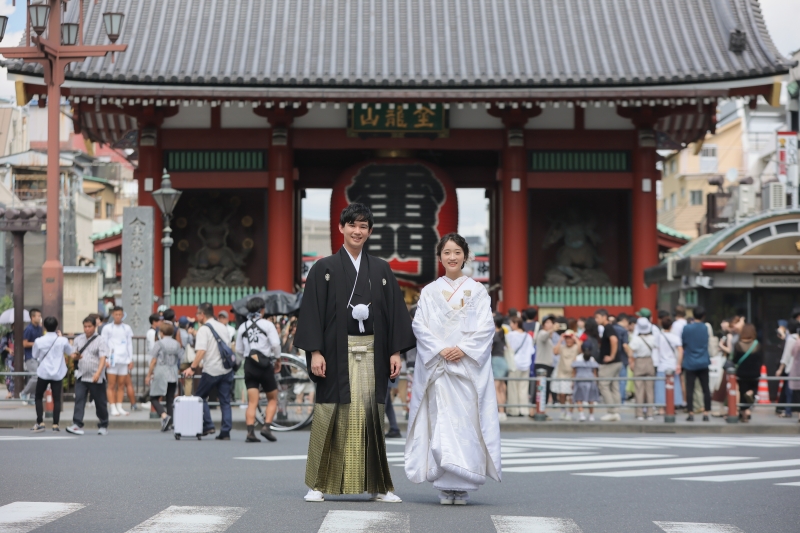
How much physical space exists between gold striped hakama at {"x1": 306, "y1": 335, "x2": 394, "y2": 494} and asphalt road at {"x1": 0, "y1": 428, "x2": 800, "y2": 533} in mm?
180

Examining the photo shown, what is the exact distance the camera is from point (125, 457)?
1123 centimetres

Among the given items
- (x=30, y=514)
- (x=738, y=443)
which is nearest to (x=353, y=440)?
(x=30, y=514)

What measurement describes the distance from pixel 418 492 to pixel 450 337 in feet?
4.83

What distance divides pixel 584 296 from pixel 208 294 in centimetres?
788

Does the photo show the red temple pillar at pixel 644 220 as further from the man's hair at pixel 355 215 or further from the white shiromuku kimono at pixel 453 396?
the man's hair at pixel 355 215

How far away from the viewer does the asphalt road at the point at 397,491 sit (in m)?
6.88

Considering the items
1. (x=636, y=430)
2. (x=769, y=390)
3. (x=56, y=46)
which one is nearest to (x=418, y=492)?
(x=636, y=430)

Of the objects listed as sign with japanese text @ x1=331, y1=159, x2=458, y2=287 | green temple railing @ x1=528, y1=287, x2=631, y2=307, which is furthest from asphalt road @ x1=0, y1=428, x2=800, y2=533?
sign with japanese text @ x1=331, y1=159, x2=458, y2=287

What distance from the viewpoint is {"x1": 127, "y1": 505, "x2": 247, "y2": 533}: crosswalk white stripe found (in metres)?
6.46

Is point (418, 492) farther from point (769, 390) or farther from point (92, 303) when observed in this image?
point (92, 303)

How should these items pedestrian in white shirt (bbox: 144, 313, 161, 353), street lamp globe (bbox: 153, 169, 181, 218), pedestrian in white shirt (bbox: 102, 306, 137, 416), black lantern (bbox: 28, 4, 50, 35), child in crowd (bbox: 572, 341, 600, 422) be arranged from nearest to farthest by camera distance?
pedestrian in white shirt (bbox: 102, 306, 137, 416) < child in crowd (bbox: 572, 341, 600, 422) < pedestrian in white shirt (bbox: 144, 313, 161, 353) < black lantern (bbox: 28, 4, 50, 35) < street lamp globe (bbox: 153, 169, 181, 218)

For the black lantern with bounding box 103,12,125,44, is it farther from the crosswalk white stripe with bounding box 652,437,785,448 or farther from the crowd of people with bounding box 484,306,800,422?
the crosswalk white stripe with bounding box 652,437,785,448

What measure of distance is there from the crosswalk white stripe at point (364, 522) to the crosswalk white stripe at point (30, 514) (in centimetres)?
160

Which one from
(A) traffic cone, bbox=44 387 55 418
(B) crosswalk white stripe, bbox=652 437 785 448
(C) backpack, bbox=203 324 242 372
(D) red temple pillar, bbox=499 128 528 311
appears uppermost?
(D) red temple pillar, bbox=499 128 528 311
